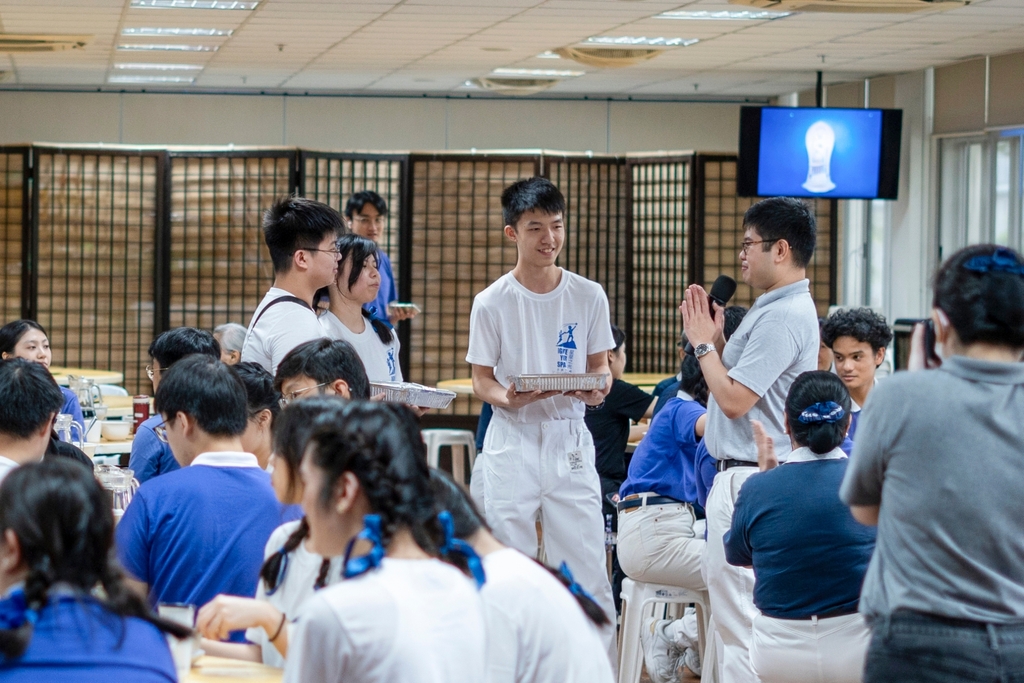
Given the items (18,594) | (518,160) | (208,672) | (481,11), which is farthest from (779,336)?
(518,160)

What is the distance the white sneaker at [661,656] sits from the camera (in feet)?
14.1

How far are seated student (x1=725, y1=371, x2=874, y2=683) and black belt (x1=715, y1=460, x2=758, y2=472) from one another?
536mm

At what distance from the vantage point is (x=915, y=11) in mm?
6586

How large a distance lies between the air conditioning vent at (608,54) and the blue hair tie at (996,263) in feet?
21.0

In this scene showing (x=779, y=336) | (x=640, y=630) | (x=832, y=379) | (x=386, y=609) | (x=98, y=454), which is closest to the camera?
(x=386, y=609)

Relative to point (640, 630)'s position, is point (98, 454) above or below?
above

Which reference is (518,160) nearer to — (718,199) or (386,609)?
(718,199)

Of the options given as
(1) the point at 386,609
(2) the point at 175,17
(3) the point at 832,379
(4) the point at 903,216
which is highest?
(2) the point at 175,17

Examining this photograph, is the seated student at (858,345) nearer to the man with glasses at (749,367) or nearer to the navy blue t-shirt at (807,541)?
the man with glasses at (749,367)

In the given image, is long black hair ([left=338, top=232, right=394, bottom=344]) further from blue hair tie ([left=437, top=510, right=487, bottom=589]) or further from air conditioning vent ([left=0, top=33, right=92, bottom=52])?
air conditioning vent ([left=0, top=33, right=92, bottom=52])

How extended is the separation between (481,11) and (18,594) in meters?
5.61

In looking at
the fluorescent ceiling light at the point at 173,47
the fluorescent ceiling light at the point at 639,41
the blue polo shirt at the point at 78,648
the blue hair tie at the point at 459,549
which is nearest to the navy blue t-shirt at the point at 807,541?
the blue hair tie at the point at 459,549

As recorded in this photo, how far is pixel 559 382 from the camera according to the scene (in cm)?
350

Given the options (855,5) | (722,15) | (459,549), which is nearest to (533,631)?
(459,549)
